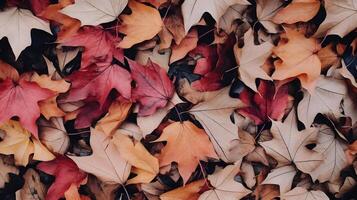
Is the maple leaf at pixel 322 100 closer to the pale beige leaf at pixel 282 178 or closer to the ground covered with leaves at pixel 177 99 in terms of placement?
the ground covered with leaves at pixel 177 99

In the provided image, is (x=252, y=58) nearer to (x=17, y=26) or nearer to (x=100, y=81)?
(x=100, y=81)

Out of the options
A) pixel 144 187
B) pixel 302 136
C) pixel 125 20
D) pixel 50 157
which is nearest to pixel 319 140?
pixel 302 136

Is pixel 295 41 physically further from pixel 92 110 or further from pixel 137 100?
pixel 92 110

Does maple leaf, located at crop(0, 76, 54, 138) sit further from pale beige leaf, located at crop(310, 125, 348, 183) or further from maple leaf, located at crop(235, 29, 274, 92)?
pale beige leaf, located at crop(310, 125, 348, 183)

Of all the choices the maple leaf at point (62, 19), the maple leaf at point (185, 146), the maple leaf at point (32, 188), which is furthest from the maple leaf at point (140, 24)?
the maple leaf at point (32, 188)

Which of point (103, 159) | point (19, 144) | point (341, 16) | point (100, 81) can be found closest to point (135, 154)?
point (103, 159)

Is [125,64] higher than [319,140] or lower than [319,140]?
higher
